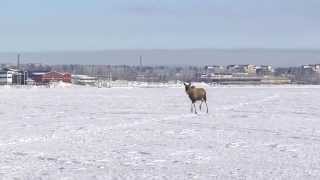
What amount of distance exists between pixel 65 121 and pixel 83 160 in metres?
10.4

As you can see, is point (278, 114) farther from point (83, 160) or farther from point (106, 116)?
point (83, 160)

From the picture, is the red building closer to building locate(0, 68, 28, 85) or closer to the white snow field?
building locate(0, 68, 28, 85)

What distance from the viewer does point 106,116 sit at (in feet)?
90.7

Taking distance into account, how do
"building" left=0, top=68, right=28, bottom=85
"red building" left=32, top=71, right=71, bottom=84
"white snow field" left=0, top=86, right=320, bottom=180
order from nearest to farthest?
"white snow field" left=0, top=86, right=320, bottom=180 → "building" left=0, top=68, right=28, bottom=85 → "red building" left=32, top=71, right=71, bottom=84

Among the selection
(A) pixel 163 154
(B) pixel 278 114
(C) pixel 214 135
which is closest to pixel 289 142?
(C) pixel 214 135

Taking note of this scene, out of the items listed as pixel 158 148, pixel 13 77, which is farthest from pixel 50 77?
pixel 158 148

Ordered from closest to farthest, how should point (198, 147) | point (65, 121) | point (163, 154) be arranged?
point (163, 154) → point (198, 147) → point (65, 121)

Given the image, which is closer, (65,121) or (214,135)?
(214,135)

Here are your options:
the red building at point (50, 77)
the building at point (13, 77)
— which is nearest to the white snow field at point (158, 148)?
the building at point (13, 77)

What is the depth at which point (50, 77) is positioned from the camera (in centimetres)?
13812

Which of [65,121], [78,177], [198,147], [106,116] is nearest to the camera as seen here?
[78,177]

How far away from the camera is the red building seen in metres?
134

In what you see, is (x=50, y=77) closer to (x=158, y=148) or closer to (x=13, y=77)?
(x=13, y=77)

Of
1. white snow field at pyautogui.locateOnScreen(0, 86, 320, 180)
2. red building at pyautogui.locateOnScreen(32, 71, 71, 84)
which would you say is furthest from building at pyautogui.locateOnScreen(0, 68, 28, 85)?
white snow field at pyautogui.locateOnScreen(0, 86, 320, 180)
